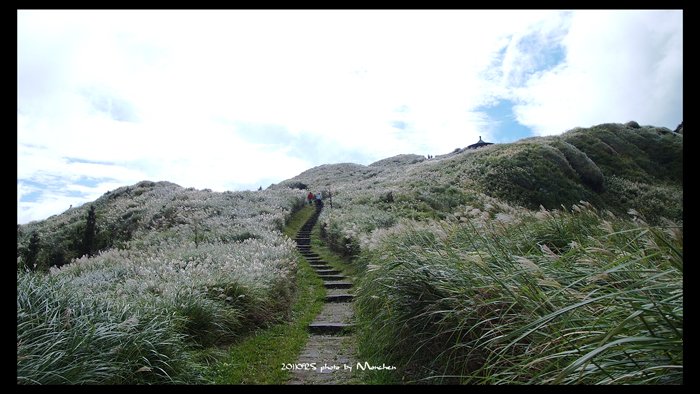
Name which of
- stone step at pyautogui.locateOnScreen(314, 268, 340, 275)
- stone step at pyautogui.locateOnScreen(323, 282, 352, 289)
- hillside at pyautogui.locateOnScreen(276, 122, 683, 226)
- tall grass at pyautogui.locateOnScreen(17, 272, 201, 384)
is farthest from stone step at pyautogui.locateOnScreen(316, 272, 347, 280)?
tall grass at pyautogui.locateOnScreen(17, 272, 201, 384)

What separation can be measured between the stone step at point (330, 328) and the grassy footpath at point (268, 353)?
0.55 ft

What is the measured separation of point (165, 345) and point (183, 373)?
1.22ft

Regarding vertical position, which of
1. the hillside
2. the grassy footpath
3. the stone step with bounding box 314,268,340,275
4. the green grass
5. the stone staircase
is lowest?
the grassy footpath

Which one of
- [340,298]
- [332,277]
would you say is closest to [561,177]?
[332,277]

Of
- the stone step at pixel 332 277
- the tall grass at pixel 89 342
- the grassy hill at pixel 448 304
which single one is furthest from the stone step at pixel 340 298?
the tall grass at pixel 89 342

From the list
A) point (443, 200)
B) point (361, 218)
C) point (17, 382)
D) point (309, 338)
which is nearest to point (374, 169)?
point (443, 200)

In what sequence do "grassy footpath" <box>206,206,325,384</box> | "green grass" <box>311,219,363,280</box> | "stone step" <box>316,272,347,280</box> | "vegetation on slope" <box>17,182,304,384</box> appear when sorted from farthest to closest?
"green grass" <box>311,219,363,280</box> < "stone step" <box>316,272,347,280</box> < "grassy footpath" <box>206,206,325,384</box> < "vegetation on slope" <box>17,182,304,384</box>

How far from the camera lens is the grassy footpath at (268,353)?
4.41 metres

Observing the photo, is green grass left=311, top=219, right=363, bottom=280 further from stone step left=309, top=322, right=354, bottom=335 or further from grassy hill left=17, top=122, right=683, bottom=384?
stone step left=309, top=322, right=354, bottom=335

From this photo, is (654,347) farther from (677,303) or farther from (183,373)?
(183,373)

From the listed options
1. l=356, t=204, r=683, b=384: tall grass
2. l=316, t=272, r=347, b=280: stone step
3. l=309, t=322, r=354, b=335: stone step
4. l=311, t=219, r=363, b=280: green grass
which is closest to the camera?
l=356, t=204, r=683, b=384: tall grass

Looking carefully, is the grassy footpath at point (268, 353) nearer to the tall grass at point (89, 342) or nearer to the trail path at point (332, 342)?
the trail path at point (332, 342)

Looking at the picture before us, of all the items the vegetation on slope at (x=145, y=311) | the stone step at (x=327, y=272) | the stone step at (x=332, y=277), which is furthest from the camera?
the stone step at (x=327, y=272)

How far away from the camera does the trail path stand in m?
4.25
